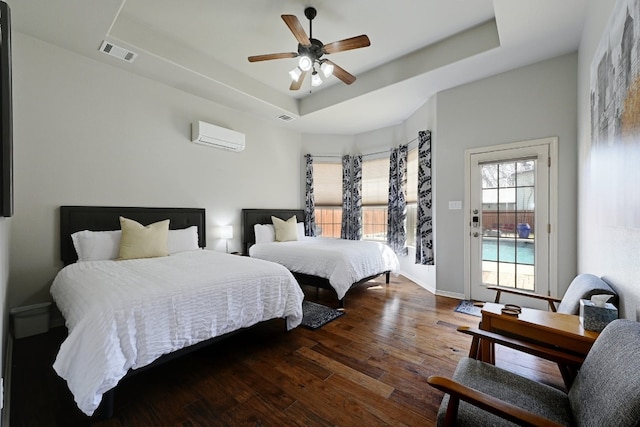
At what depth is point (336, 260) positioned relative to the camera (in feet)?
11.3

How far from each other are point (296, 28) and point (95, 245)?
9.97 ft

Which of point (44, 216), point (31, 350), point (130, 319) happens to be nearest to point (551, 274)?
point (130, 319)

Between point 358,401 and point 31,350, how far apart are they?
2.87 m

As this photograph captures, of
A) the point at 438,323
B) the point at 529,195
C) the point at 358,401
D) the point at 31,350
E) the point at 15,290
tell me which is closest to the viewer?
the point at 358,401

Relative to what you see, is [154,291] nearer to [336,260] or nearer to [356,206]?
[336,260]

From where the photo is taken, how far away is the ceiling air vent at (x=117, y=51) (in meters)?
2.88

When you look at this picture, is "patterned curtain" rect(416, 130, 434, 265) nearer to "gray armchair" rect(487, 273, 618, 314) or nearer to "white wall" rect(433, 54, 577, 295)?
"white wall" rect(433, 54, 577, 295)

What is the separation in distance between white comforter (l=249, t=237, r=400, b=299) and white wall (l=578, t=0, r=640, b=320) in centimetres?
223

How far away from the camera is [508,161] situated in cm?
337

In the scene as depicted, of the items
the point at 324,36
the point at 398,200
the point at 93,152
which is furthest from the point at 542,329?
the point at 93,152

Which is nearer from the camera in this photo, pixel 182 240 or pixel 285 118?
pixel 182 240

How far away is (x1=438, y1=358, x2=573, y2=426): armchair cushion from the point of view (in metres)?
1.14

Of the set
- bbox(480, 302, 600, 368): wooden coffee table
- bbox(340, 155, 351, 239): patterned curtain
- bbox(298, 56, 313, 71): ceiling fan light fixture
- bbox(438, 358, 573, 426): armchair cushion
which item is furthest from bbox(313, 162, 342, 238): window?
bbox(438, 358, 573, 426): armchair cushion

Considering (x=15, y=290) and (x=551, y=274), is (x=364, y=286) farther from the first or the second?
(x=15, y=290)
